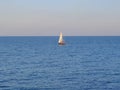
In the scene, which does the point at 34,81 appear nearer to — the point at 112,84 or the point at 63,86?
the point at 63,86

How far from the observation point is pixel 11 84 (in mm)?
49156

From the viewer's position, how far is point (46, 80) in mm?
52844

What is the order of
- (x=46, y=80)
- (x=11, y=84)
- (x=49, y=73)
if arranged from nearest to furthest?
(x=11, y=84), (x=46, y=80), (x=49, y=73)

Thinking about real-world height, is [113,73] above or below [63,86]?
above

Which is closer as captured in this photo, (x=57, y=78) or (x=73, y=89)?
(x=73, y=89)

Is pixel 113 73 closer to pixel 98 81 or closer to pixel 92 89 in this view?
pixel 98 81

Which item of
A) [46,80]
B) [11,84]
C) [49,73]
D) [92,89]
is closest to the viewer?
[92,89]

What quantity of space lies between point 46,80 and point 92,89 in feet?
32.9

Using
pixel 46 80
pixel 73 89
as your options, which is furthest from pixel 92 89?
pixel 46 80

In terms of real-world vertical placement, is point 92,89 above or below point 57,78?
below

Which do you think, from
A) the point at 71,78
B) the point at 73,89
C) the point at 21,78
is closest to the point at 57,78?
the point at 71,78

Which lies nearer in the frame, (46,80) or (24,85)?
(24,85)

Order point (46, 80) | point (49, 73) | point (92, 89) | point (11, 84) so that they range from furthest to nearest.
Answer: point (49, 73) < point (46, 80) < point (11, 84) < point (92, 89)

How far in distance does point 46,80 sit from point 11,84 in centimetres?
637
